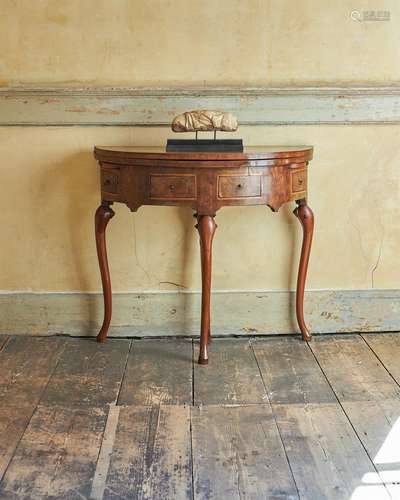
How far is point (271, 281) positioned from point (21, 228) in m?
1.14

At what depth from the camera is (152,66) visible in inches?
131

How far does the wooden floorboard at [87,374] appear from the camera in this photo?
278 cm

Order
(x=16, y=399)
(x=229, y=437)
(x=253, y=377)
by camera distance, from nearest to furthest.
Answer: (x=229, y=437)
(x=16, y=399)
(x=253, y=377)

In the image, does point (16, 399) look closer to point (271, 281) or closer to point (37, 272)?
point (37, 272)

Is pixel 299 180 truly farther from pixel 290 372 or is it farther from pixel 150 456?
pixel 150 456

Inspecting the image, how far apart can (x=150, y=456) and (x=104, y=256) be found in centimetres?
115

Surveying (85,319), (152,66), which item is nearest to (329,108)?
(152,66)

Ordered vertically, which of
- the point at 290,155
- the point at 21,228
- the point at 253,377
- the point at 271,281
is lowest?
the point at 253,377

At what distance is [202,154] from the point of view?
114 inches

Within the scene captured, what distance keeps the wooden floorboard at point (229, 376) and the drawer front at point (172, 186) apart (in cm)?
69

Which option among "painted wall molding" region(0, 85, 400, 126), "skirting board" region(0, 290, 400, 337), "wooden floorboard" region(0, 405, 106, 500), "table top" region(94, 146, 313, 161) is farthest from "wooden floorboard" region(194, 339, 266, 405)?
"painted wall molding" region(0, 85, 400, 126)

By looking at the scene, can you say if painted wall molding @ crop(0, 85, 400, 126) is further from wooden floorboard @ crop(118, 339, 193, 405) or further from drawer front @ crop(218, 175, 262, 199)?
wooden floorboard @ crop(118, 339, 193, 405)

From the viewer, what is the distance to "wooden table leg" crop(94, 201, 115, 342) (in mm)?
3225

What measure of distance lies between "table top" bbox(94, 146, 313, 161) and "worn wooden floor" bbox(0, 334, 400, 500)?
835mm
